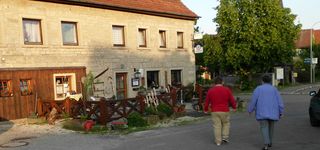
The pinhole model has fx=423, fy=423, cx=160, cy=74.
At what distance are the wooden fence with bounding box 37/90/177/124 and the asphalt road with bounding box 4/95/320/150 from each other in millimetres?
1628

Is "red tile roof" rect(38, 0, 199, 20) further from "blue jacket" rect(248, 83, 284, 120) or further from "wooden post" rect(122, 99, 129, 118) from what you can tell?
"blue jacket" rect(248, 83, 284, 120)

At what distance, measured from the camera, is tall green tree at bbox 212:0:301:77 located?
36.0m

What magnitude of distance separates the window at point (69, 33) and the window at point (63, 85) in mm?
1654

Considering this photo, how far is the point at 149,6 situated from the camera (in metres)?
25.8

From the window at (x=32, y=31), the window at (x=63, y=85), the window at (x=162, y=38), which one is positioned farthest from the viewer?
the window at (x=162, y=38)

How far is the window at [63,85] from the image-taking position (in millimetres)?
20125

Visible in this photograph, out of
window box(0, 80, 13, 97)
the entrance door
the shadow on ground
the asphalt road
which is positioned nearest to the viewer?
the asphalt road

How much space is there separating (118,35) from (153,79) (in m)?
4.02

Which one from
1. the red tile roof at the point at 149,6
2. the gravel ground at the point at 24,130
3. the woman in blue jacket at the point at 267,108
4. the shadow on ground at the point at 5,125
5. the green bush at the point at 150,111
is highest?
the red tile roof at the point at 149,6

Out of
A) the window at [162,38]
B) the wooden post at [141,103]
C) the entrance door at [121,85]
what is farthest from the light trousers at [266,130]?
the window at [162,38]

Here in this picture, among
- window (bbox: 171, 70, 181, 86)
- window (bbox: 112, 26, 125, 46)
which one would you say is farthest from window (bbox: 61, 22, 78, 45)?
window (bbox: 171, 70, 181, 86)

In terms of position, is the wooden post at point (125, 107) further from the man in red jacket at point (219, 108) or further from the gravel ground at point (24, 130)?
the man in red jacket at point (219, 108)

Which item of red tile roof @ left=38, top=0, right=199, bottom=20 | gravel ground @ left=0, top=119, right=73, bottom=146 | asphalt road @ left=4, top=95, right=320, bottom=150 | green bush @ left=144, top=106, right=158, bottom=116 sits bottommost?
gravel ground @ left=0, top=119, right=73, bottom=146

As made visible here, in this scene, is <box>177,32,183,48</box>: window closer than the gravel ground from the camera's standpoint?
No
